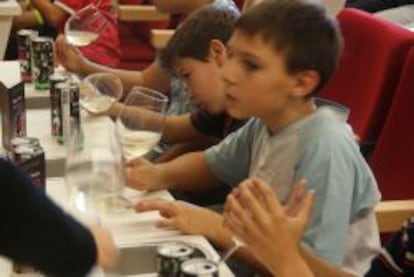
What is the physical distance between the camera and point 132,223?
1.38 metres

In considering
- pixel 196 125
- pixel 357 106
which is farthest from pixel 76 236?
pixel 357 106

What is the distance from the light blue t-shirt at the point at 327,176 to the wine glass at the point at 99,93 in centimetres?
55

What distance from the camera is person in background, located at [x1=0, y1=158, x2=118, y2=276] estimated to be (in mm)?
937

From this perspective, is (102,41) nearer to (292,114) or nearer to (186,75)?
(186,75)

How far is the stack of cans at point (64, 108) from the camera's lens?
169 cm

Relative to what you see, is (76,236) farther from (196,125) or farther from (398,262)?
(196,125)

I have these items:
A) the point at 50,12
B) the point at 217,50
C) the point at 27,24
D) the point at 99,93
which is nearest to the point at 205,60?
the point at 217,50

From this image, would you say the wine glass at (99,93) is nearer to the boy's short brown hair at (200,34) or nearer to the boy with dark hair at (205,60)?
the boy with dark hair at (205,60)

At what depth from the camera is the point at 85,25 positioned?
2.24 m

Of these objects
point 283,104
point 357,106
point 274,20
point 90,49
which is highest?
point 274,20

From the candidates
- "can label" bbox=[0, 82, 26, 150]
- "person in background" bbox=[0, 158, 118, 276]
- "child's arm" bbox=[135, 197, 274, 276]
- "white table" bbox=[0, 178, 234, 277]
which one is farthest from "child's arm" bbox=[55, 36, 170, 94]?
"person in background" bbox=[0, 158, 118, 276]

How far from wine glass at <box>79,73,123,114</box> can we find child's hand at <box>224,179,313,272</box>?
0.84 meters

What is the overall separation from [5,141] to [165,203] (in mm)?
468

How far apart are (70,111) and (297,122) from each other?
57 centimetres
